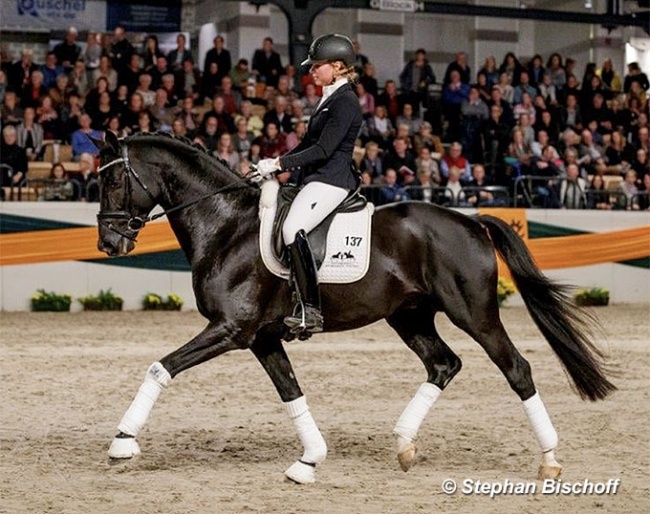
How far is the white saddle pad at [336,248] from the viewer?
703 cm

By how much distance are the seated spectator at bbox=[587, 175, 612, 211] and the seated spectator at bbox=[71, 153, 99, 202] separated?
8.08 metres

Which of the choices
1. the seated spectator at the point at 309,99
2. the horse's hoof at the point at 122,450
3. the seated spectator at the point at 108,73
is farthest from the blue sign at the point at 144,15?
the horse's hoof at the point at 122,450

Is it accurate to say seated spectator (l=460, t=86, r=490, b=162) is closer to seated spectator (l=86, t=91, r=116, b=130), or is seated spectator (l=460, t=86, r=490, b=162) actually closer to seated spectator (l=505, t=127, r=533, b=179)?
seated spectator (l=505, t=127, r=533, b=179)

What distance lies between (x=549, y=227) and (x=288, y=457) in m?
12.7

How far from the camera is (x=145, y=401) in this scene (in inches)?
264

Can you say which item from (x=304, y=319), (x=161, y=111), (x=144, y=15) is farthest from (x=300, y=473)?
(x=144, y=15)

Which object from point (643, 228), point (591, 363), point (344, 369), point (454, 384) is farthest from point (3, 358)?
point (643, 228)

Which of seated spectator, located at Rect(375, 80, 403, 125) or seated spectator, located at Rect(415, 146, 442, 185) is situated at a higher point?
seated spectator, located at Rect(375, 80, 403, 125)

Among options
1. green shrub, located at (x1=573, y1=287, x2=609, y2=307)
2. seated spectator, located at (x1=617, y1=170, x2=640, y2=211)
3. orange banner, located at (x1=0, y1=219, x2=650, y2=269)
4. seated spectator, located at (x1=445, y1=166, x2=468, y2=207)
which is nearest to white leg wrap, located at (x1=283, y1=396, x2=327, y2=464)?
orange banner, located at (x1=0, y1=219, x2=650, y2=269)

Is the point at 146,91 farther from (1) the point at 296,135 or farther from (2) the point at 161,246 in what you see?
(2) the point at 161,246

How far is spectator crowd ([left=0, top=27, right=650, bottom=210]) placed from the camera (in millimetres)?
18188

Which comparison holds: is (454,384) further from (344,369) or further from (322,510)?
(322,510)

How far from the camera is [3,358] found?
12.2 metres

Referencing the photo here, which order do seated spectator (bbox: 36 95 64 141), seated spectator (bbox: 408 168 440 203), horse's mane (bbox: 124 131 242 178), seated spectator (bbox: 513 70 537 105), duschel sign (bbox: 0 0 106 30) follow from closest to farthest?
1. horse's mane (bbox: 124 131 242 178)
2. seated spectator (bbox: 408 168 440 203)
3. seated spectator (bbox: 36 95 64 141)
4. seated spectator (bbox: 513 70 537 105)
5. duschel sign (bbox: 0 0 106 30)
